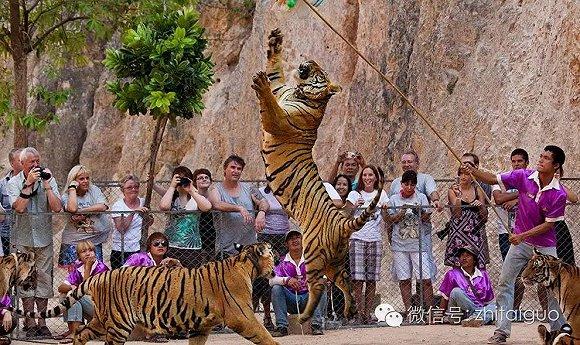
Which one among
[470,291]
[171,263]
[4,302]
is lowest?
[4,302]

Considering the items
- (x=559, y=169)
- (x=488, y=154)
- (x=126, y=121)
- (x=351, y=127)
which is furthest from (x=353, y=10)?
(x=559, y=169)

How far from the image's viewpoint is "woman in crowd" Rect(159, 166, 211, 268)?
1347 cm

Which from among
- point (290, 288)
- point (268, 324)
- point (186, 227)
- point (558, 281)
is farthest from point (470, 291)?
point (186, 227)

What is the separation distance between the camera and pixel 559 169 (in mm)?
12297

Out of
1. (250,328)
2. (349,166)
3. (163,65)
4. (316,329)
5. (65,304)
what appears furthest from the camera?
(349,166)

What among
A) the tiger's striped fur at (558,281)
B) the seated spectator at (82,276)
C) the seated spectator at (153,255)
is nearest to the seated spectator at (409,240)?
the tiger's striped fur at (558,281)

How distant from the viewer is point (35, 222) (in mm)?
13148

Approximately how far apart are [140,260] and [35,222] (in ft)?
3.64

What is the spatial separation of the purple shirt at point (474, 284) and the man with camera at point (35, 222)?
3.96 meters

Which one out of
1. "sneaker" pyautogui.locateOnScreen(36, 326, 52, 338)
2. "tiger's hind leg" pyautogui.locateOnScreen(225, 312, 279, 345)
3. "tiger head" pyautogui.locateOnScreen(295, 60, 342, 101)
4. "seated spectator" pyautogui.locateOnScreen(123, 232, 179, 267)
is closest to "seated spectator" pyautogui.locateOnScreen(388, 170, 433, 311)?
"seated spectator" pyautogui.locateOnScreen(123, 232, 179, 267)

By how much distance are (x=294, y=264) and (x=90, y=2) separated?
587 centimetres

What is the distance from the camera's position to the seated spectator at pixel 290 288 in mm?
13383

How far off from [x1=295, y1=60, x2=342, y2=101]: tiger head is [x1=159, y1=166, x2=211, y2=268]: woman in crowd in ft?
8.50

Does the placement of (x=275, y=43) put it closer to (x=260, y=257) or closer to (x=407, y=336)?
(x=260, y=257)
